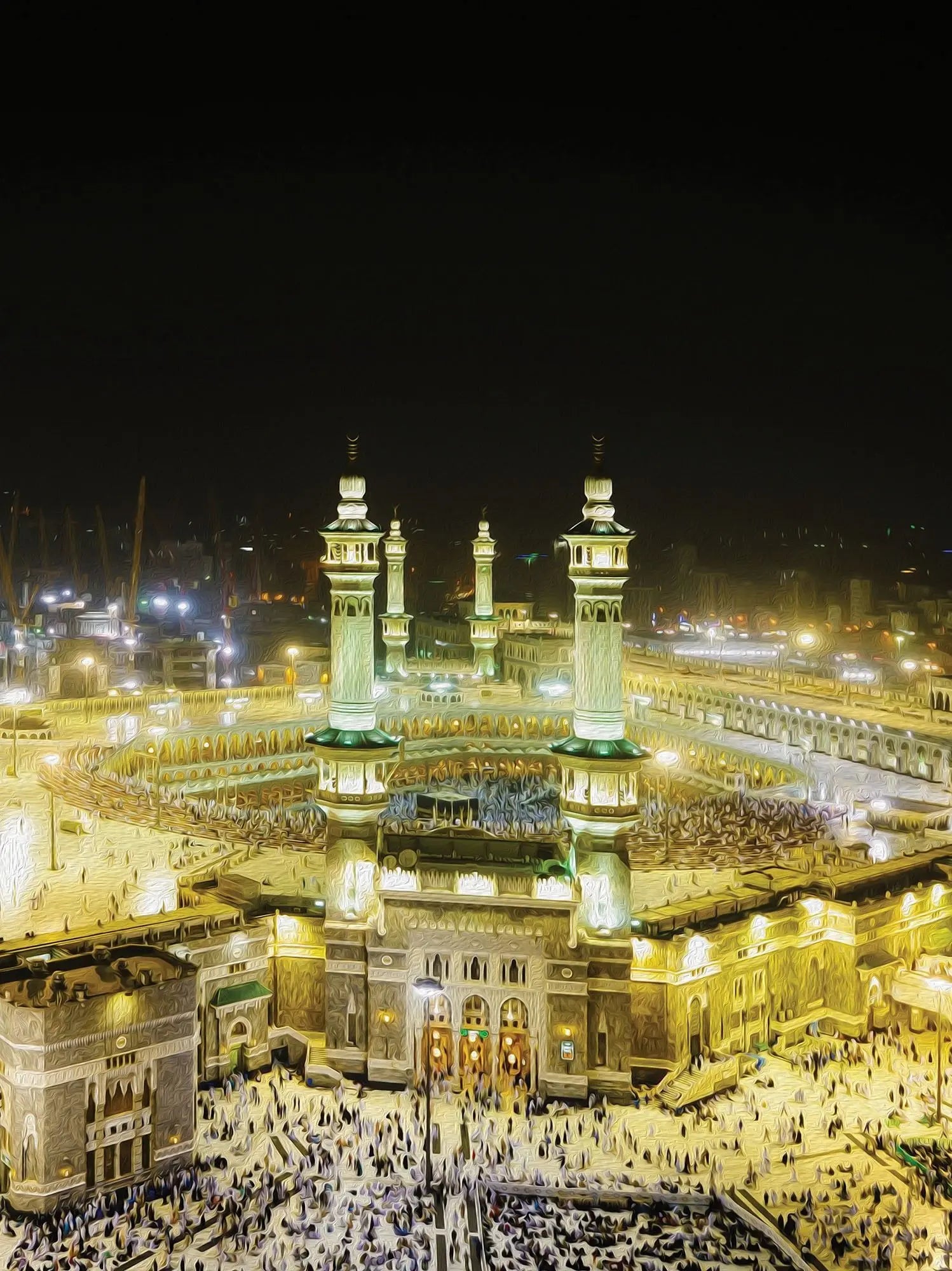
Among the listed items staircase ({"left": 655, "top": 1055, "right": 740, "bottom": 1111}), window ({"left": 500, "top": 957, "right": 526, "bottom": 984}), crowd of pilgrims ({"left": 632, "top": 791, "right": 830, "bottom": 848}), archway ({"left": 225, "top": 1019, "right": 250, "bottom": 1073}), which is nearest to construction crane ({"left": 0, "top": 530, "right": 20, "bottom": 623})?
crowd of pilgrims ({"left": 632, "top": 791, "right": 830, "bottom": 848})

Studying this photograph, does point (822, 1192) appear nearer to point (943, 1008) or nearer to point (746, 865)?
point (943, 1008)

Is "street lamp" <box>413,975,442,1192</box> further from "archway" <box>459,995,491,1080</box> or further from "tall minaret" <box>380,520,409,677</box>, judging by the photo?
"tall minaret" <box>380,520,409,677</box>

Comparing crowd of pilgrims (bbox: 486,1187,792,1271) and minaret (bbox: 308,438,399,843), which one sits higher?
minaret (bbox: 308,438,399,843)

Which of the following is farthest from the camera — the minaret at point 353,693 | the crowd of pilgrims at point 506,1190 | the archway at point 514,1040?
the minaret at point 353,693

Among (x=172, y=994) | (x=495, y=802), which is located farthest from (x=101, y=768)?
(x=172, y=994)

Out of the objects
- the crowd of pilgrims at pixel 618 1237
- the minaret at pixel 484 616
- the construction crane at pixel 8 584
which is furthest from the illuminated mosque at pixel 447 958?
the construction crane at pixel 8 584

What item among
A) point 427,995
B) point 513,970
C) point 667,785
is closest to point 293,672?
point 667,785

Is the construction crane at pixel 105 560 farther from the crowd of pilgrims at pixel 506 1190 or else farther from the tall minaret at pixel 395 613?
the crowd of pilgrims at pixel 506 1190

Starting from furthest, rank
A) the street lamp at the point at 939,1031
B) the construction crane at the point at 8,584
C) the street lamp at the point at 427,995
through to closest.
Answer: the construction crane at the point at 8,584, the street lamp at the point at 427,995, the street lamp at the point at 939,1031
